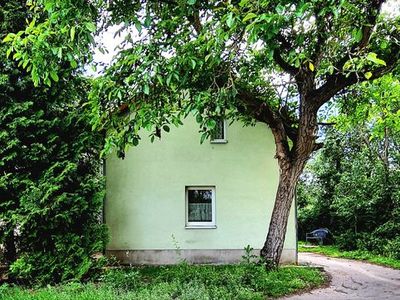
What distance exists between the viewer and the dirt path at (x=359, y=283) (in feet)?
29.8

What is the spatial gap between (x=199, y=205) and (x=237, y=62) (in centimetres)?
565

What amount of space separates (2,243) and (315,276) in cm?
781

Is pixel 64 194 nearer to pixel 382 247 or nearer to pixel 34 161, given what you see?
pixel 34 161

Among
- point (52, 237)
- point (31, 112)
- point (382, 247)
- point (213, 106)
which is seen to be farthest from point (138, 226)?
point (382, 247)

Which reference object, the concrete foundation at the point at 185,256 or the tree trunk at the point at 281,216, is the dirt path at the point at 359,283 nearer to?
the tree trunk at the point at 281,216

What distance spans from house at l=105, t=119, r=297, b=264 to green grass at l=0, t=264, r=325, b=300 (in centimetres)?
247

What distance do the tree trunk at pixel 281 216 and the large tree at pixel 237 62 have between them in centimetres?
3

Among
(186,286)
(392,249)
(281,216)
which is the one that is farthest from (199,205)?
(392,249)

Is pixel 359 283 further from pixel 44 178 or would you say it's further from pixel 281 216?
pixel 44 178

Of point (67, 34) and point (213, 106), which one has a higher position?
point (67, 34)

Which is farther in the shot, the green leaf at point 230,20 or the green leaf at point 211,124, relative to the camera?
the green leaf at point 211,124

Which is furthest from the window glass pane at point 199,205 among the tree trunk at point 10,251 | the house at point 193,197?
the tree trunk at point 10,251

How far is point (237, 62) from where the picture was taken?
31.9 ft

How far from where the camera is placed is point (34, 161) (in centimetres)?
1015
